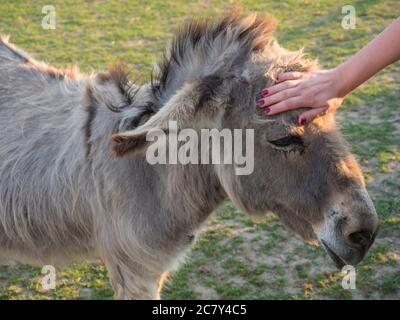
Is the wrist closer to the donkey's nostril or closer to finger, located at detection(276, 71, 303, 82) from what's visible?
finger, located at detection(276, 71, 303, 82)

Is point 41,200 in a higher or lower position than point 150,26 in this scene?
lower

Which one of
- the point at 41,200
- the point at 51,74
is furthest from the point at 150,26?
the point at 41,200

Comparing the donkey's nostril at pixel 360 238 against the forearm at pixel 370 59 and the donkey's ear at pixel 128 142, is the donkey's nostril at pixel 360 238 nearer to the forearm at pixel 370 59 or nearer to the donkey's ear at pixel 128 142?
the forearm at pixel 370 59

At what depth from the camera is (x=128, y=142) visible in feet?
7.97

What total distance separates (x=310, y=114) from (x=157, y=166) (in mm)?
940

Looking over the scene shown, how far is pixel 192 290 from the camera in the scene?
4051mm

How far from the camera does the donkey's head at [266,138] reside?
2.44 m

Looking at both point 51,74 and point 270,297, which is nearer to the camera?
point 51,74

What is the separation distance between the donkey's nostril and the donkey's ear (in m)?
1.16

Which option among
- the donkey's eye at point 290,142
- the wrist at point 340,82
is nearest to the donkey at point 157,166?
the donkey's eye at point 290,142

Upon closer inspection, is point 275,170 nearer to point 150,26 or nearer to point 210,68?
point 210,68

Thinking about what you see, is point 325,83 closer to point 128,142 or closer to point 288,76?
point 288,76

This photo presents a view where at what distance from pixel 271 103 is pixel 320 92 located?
27cm

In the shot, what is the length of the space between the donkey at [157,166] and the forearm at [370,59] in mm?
230
